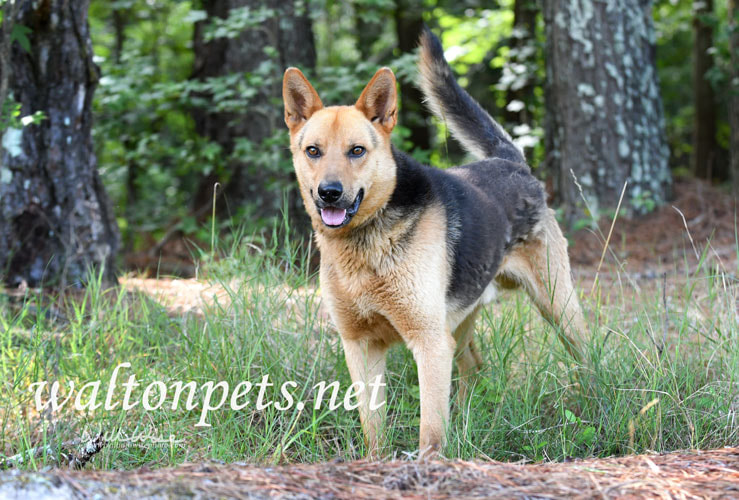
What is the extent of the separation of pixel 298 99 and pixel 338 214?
2.55 ft

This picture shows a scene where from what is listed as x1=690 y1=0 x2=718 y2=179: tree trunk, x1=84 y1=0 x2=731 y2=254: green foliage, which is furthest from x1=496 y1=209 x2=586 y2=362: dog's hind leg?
x1=690 y1=0 x2=718 y2=179: tree trunk

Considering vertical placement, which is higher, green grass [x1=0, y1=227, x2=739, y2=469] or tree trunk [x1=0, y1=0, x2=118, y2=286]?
tree trunk [x1=0, y1=0, x2=118, y2=286]

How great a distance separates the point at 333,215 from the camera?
3383mm

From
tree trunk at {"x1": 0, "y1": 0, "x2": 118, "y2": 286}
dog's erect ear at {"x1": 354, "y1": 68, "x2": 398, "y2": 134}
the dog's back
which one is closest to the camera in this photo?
dog's erect ear at {"x1": 354, "y1": 68, "x2": 398, "y2": 134}

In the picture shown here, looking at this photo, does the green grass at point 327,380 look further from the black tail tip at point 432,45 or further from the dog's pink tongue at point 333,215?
the black tail tip at point 432,45

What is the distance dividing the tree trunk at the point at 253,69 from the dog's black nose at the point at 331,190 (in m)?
3.53

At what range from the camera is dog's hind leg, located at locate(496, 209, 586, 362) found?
4.29 m

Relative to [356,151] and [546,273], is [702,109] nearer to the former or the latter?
[546,273]

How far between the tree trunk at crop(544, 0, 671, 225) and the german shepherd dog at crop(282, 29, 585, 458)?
147 inches

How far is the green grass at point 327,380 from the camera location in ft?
10.9

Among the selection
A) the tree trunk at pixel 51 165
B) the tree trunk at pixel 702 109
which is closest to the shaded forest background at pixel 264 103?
the tree trunk at pixel 51 165

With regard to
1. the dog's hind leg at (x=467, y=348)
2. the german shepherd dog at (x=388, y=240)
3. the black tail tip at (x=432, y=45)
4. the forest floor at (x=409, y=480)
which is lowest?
the dog's hind leg at (x=467, y=348)

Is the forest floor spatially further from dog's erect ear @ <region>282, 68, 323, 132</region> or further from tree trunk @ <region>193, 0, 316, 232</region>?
tree trunk @ <region>193, 0, 316, 232</region>

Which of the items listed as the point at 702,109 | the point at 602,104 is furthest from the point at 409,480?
the point at 702,109
